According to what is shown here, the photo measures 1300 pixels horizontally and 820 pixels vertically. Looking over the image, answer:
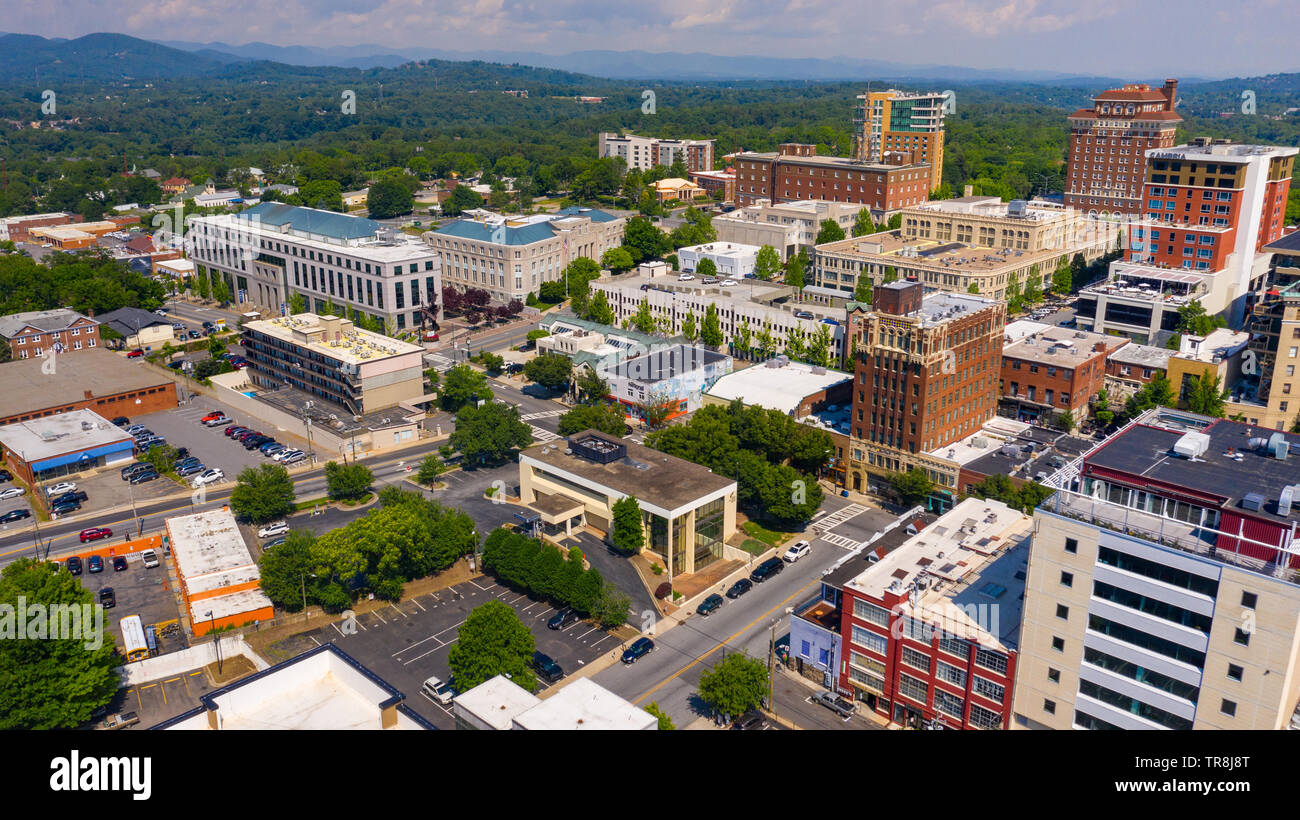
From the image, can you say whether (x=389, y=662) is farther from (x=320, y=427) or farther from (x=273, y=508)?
(x=320, y=427)

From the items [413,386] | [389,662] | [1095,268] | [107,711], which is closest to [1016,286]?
→ [1095,268]

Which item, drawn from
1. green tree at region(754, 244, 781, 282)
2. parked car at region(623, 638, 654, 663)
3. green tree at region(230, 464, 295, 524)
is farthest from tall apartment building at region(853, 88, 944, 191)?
parked car at region(623, 638, 654, 663)

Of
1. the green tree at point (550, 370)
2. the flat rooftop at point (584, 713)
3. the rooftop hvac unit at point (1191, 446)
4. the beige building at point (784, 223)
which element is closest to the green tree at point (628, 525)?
the flat rooftop at point (584, 713)

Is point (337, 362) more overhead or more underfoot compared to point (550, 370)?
more overhead

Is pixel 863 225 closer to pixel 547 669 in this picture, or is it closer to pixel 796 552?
pixel 796 552

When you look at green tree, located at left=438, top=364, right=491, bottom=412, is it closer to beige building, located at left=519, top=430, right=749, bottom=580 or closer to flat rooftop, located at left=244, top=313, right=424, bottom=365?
flat rooftop, located at left=244, top=313, right=424, bottom=365

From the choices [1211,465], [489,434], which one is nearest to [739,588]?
[489,434]

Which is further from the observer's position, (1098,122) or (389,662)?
(1098,122)
